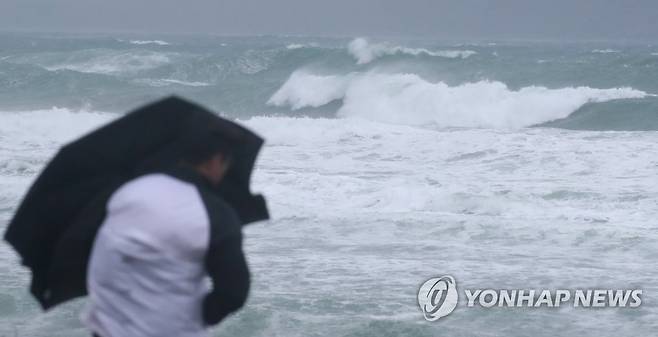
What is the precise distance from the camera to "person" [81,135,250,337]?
2.30m

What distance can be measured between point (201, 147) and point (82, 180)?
329 millimetres

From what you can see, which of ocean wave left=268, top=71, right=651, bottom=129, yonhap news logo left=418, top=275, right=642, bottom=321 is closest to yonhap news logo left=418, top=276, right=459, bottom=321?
yonhap news logo left=418, top=275, right=642, bottom=321

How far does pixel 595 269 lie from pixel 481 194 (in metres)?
3.53

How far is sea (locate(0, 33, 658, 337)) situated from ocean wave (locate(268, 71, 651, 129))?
2.7 inches

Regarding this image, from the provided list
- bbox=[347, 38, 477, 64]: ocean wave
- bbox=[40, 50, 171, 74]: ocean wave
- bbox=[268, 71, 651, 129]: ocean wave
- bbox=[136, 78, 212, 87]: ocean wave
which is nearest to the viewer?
bbox=[268, 71, 651, 129]: ocean wave

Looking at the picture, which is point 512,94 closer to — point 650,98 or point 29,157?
point 650,98

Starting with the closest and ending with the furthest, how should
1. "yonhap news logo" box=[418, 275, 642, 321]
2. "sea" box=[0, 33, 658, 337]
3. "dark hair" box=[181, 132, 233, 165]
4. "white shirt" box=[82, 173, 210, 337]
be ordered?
1. "white shirt" box=[82, 173, 210, 337]
2. "dark hair" box=[181, 132, 233, 165]
3. "sea" box=[0, 33, 658, 337]
4. "yonhap news logo" box=[418, 275, 642, 321]

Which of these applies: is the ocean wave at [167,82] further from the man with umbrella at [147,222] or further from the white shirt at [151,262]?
the white shirt at [151,262]

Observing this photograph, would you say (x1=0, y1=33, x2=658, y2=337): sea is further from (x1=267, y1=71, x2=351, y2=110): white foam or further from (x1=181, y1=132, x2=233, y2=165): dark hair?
(x1=181, y1=132, x2=233, y2=165): dark hair

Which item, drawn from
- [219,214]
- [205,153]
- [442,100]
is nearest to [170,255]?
[219,214]

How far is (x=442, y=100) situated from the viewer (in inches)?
1053

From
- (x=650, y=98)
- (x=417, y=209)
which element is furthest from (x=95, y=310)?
(x=650, y=98)

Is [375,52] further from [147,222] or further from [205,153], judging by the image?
[147,222]

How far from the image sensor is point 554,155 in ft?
51.1
